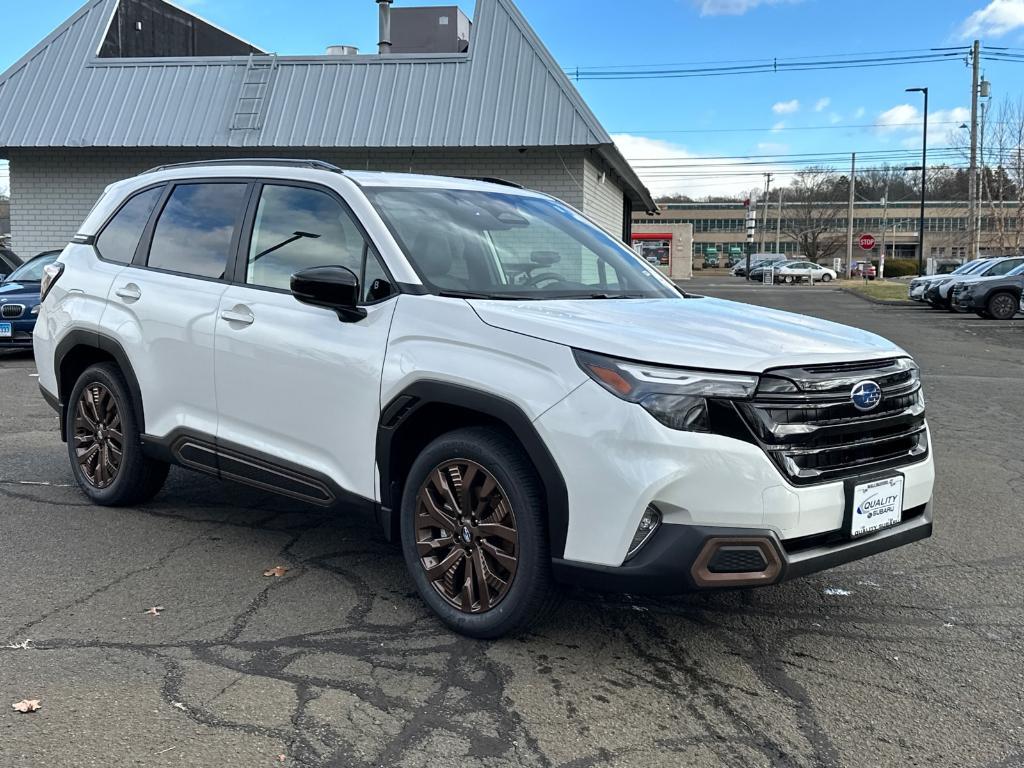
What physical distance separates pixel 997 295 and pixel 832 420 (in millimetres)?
23876

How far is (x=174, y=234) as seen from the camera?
507 cm

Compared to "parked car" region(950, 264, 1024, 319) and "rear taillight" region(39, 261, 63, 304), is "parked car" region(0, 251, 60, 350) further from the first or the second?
"parked car" region(950, 264, 1024, 319)

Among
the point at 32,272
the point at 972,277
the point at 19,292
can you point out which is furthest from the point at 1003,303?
the point at 19,292

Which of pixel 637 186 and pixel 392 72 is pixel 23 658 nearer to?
pixel 392 72

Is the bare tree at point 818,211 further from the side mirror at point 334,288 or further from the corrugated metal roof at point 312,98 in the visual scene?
the side mirror at point 334,288

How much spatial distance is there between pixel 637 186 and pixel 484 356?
70.2ft

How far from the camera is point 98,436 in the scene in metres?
5.44

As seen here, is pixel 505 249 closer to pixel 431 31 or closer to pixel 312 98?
pixel 312 98

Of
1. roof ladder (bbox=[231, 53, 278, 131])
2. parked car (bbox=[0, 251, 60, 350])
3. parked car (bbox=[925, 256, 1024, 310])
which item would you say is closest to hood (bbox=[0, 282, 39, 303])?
parked car (bbox=[0, 251, 60, 350])

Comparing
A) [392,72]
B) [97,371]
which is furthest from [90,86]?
[97,371]

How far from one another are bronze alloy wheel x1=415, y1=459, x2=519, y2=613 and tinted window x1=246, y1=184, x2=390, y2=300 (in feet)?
2.94

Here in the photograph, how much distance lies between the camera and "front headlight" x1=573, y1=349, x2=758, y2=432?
3074 millimetres

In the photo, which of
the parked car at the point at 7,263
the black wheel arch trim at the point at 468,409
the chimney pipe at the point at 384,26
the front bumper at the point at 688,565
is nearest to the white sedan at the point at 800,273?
the chimney pipe at the point at 384,26

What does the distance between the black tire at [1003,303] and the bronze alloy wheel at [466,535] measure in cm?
2407
